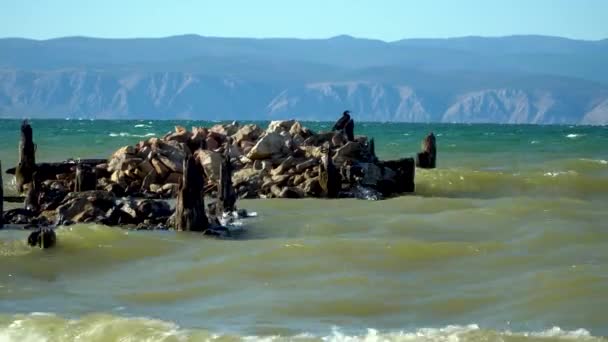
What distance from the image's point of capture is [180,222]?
2112 centimetres

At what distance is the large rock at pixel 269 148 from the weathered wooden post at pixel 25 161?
5.04 meters

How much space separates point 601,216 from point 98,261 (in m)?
10.2

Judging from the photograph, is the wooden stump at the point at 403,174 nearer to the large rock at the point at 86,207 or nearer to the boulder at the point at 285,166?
the boulder at the point at 285,166

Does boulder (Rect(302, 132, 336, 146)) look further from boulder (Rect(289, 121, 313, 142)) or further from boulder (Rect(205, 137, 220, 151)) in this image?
boulder (Rect(205, 137, 220, 151))

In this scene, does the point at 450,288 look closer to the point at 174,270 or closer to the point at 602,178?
the point at 174,270

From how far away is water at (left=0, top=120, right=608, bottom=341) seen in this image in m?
13.9

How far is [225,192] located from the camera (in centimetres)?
2350

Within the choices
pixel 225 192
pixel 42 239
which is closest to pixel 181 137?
pixel 225 192

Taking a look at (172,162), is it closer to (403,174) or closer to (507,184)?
(403,174)

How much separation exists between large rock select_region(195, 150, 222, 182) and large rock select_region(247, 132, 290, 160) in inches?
33.6

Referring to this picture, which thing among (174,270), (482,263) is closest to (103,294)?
(174,270)

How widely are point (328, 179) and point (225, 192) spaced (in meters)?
3.83

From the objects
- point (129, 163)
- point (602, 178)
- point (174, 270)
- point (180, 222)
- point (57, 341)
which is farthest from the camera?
point (602, 178)

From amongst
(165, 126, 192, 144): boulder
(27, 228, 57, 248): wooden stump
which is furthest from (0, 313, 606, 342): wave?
(165, 126, 192, 144): boulder
